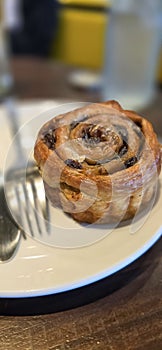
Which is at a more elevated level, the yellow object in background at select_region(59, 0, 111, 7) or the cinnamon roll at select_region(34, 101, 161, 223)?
the cinnamon roll at select_region(34, 101, 161, 223)

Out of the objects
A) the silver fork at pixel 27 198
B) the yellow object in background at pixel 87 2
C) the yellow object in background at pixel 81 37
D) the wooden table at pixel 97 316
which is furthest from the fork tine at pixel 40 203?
the yellow object in background at pixel 87 2

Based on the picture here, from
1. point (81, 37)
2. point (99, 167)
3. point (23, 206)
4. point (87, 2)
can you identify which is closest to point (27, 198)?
point (23, 206)

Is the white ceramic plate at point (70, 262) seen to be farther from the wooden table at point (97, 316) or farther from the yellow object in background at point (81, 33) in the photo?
the yellow object in background at point (81, 33)

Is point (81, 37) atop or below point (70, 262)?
below

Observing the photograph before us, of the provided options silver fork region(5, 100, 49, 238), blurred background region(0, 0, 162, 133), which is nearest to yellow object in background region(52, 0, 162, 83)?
blurred background region(0, 0, 162, 133)

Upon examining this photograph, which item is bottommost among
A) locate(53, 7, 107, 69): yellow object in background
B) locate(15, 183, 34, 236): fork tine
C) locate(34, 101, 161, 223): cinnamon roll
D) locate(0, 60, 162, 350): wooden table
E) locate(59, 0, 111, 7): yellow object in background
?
locate(53, 7, 107, 69): yellow object in background

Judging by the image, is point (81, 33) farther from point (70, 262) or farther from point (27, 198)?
point (70, 262)

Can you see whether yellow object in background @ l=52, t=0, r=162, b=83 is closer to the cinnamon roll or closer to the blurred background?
the blurred background
